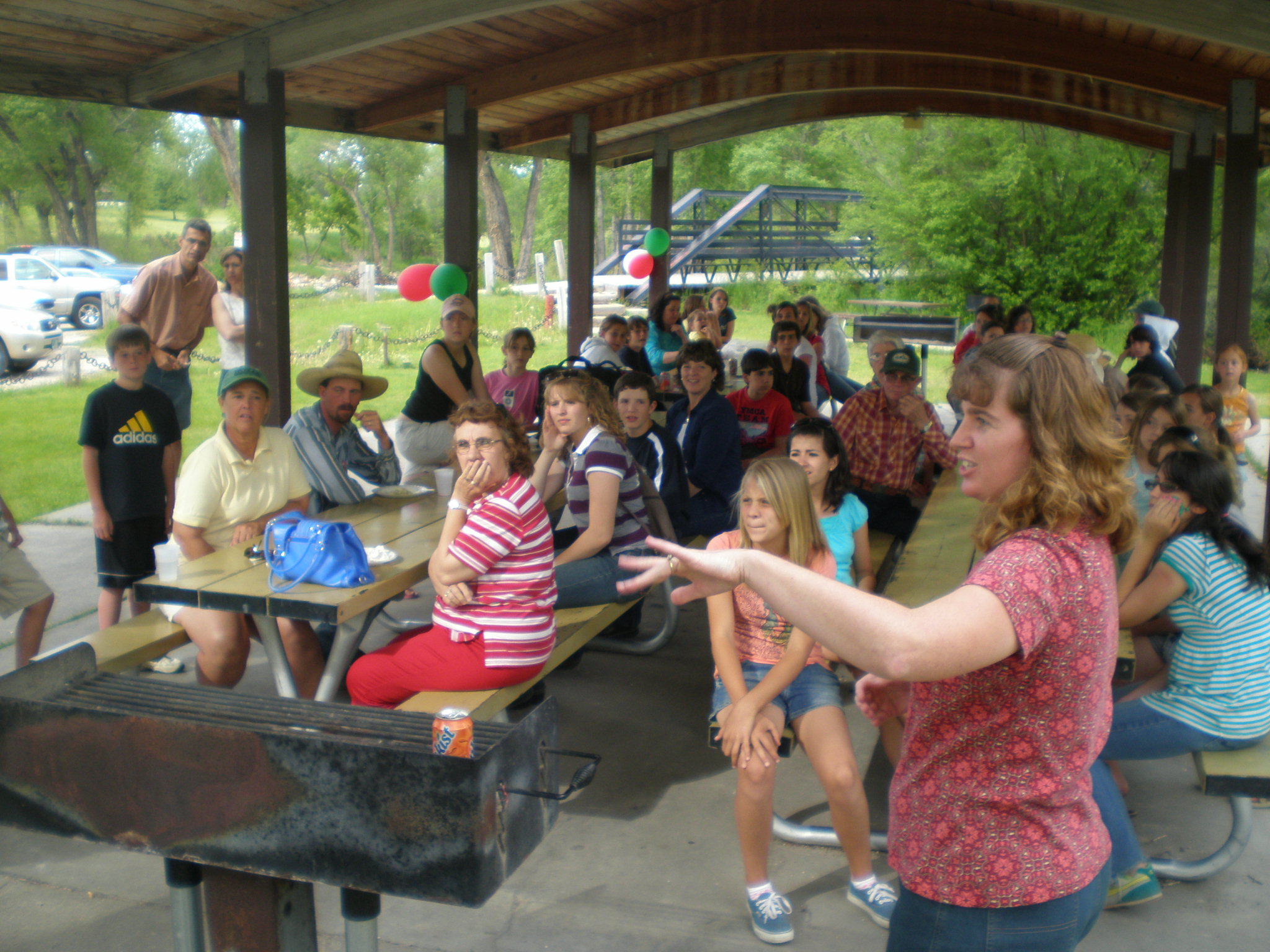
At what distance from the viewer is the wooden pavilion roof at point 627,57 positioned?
19.2ft

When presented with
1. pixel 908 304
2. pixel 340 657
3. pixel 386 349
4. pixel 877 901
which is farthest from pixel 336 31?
pixel 908 304

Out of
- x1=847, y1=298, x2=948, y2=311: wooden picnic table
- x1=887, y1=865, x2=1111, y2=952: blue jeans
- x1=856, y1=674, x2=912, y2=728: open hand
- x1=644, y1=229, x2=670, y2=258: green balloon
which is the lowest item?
x1=887, y1=865, x2=1111, y2=952: blue jeans

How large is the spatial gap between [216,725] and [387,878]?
37 cm

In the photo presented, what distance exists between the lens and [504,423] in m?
3.51

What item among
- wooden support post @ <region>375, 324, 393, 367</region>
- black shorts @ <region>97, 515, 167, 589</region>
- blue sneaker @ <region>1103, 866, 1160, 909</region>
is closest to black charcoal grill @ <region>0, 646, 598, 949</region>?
blue sneaker @ <region>1103, 866, 1160, 909</region>

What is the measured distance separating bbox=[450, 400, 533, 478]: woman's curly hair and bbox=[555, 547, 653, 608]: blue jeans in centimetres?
75

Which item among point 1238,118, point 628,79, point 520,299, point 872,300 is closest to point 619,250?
point 520,299

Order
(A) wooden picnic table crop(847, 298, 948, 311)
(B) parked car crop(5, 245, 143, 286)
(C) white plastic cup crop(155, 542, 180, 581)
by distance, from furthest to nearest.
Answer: (B) parked car crop(5, 245, 143, 286) < (A) wooden picnic table crop(847, 298, 948, 311) < (C) white plastic cup crop(155, 542, 180, 581)

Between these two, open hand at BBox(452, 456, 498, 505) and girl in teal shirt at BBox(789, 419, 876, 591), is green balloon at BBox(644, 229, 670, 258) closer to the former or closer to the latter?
girl in teal shirt at BBox(789, 419, 876, 591)

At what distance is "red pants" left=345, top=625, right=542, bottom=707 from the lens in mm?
3344

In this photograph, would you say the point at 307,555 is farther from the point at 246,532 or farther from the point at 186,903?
the point at 186,903

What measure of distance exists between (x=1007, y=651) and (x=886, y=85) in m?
9.14

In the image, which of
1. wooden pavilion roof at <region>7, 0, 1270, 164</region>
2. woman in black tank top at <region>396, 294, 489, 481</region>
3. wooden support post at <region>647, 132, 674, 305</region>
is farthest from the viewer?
wooden support post at <region>647, 132, 674, 305</region>

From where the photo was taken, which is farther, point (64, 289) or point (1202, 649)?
point (64, 289)
